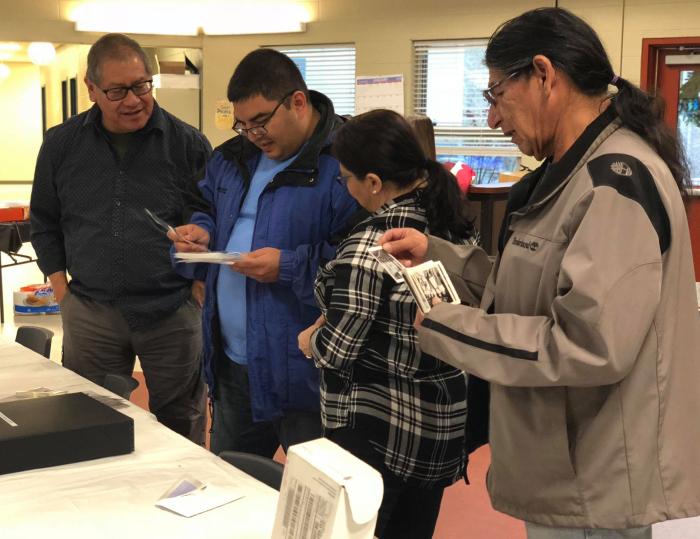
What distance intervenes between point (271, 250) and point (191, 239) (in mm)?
392

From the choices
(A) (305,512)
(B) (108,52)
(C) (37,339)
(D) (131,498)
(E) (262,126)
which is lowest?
(D) (131,498)

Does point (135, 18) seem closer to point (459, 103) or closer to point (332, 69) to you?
point (332, 69)

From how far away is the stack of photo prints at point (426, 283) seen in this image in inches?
63.0

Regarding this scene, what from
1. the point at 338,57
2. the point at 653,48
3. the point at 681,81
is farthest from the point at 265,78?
the point at 338,57

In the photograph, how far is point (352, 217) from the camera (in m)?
2.51

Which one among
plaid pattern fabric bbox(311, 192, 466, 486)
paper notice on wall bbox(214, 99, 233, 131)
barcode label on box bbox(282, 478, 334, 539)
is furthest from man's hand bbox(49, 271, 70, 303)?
paper notice on wall bbox(214, 99, 233, 131)

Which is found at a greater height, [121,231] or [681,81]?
[681,81]

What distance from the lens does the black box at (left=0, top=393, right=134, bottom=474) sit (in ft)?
5.78

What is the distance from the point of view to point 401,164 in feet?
7.25

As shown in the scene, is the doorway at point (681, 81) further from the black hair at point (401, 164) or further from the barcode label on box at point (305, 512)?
the barcode label on box at point (305, 512)

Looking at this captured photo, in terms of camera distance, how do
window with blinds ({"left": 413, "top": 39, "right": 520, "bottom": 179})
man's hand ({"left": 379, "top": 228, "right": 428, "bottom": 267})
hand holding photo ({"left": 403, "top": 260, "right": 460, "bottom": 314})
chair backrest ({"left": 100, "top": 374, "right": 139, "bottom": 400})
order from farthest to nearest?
window with blinds ({"left": 413, "top": 39, "right": 520, "bottom": 179})
chair backrest ({"left": 100, "top": 374, "right": 139, "bottom": 400})
man's hand ({"left": 379, "top": 228, "right": 428, "bottom": 267})
hand holding photo ({"left": 403, "top": 260, "right": 460, "bottom": 314})

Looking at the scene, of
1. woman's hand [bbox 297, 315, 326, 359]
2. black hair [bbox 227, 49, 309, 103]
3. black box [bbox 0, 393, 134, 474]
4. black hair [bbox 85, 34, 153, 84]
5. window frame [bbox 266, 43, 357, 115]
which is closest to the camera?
black box [bbox 0, 393, 134, 474]

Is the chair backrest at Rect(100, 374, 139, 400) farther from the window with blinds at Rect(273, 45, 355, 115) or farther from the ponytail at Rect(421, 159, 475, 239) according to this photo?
the window with blinds at Rect(273, 45, 355, 115)

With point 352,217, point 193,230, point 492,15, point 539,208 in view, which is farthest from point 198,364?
point 492,15
